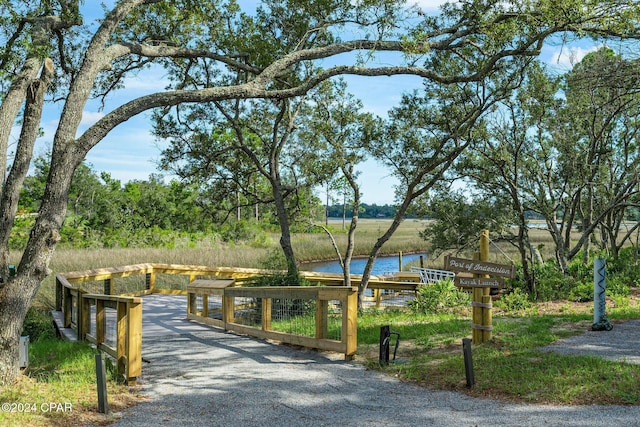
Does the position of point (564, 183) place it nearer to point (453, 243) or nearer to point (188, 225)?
point (453, 243)

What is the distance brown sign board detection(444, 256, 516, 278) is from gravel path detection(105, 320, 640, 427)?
3.87 feet

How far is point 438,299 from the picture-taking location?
41.6 ft

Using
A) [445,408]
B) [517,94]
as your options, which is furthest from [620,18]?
[517,94]

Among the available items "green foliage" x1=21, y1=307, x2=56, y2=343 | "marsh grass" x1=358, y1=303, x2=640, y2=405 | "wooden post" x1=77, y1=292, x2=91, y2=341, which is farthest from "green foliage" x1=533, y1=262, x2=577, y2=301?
"green foliage" x1=21, y1=307, x2=56, y2=343

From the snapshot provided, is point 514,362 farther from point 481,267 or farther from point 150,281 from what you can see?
point 150,281

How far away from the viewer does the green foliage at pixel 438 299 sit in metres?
12.5

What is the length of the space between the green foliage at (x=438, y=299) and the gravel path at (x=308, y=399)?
4364 mm

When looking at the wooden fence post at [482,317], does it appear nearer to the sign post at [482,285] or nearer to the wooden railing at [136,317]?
the sign post at [482,285]

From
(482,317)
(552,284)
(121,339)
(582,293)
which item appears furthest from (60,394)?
(552,284)

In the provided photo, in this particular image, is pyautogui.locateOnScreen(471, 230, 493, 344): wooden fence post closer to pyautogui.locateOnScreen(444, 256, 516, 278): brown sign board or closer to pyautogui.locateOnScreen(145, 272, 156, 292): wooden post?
pyautogui.locateOnScreen(444, 256, 516, 278): brown sign board

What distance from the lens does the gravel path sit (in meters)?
5.19

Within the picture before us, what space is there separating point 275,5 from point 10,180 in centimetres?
890

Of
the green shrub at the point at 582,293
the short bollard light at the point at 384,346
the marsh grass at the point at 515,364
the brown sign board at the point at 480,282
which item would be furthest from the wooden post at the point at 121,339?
the green shrub at the point at 582,293

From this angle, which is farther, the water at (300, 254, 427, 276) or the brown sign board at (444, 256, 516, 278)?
the water at (300, 254, 427, 276)
